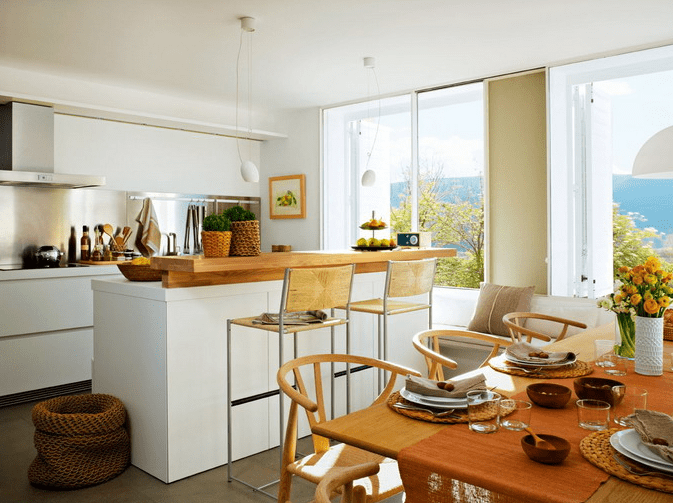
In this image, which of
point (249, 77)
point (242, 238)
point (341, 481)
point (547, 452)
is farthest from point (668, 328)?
point (249, 77)

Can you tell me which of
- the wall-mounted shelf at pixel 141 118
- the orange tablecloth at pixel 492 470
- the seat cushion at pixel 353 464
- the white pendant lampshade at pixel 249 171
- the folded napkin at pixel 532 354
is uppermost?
the wall-mounted shelf at pixel 141 118

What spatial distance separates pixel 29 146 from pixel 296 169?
8.84ft

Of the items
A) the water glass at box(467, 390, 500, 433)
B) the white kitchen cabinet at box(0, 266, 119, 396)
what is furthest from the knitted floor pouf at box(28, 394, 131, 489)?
the water glass at box(467, 390, 500, 433)

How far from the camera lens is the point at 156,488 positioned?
292 centimetres

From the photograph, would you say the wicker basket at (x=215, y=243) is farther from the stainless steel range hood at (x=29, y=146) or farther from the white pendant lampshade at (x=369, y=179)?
the stainless steel range hood at (x=29, y=146)

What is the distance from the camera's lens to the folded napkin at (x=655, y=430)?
1166 mm

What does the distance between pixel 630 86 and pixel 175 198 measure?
4326 mm

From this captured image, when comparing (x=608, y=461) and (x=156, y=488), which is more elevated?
(x=608, y=461)

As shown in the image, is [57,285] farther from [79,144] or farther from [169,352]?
[169,352]

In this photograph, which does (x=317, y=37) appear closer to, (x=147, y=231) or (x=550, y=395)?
(x=147, y=231)

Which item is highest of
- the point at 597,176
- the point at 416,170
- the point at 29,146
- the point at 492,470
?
the point at 29,146

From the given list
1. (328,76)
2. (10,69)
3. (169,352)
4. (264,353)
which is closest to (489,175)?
(328,76)

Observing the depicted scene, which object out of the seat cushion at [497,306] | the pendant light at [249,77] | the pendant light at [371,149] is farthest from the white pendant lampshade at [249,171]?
the seat cushion at [497,306]

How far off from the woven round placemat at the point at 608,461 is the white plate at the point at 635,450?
0.06 feet
